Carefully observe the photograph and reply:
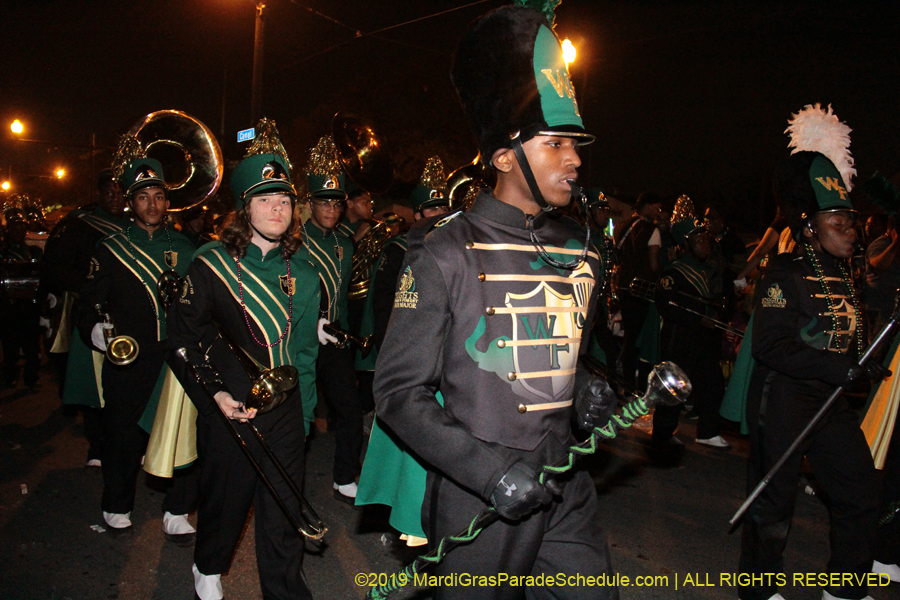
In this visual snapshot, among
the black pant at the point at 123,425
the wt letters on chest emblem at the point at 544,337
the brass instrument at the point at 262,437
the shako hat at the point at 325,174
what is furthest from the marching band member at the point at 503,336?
the shako hat at the point at 325,174

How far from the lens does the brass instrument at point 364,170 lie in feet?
27.2

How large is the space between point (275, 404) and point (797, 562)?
386cm

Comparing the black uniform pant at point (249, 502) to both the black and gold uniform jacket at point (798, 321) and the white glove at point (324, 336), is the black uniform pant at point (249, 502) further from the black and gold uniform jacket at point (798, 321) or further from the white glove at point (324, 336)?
the black and gold uniform jacket at point (798, 321)

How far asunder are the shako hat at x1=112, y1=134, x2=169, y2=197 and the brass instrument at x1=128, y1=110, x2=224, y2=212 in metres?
0.09

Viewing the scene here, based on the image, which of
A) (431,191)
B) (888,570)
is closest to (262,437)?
(888,570)

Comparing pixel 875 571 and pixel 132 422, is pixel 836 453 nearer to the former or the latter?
pixel 875 571

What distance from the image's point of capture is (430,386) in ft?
8.02

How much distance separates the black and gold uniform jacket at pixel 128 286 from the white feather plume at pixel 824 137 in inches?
182

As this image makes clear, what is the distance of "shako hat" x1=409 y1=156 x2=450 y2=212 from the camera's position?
7316 millimetres

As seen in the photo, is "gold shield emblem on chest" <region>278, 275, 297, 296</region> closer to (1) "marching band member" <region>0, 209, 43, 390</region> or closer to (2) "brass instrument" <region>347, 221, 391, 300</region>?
(2) "brass instrument" <region>347, 221, 391, 300</region>

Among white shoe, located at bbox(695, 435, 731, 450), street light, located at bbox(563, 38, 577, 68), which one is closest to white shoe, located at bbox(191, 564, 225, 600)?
white shoe, located at bbox(695, 435, 731, 450)

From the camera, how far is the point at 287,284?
3912mm

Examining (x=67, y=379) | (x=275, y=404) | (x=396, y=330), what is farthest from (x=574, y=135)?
(x=67, y=379)

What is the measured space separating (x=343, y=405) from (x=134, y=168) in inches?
96.2
